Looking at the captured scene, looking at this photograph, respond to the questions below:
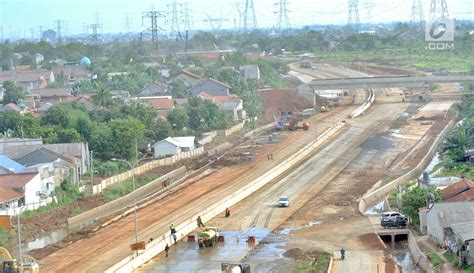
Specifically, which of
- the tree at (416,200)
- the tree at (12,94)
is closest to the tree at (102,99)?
the tree at (12,94)

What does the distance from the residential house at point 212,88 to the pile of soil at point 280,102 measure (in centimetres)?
204

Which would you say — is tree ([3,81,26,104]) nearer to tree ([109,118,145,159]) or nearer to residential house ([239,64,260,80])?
residential house ([239,64,260,80])

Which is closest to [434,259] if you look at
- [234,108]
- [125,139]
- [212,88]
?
[125,139]

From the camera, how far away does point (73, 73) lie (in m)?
66.8

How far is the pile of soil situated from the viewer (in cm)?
5200

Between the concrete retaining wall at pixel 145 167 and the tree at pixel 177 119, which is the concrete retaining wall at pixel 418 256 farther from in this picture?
the tree at pixel 177 119

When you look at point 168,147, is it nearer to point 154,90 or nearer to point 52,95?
point 52,95

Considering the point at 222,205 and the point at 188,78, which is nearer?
the point at 222,205

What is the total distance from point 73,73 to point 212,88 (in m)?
15.7

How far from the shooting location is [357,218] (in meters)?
26.1

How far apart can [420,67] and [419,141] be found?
33.0 metres

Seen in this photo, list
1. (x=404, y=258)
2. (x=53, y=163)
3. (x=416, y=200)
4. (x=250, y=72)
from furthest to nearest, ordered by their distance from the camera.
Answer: (x=250, y=72) → (x=53, y=163) → (x=416, y=200) → (x=404, y=258)

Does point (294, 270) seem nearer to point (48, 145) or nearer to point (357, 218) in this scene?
point (357, 218)

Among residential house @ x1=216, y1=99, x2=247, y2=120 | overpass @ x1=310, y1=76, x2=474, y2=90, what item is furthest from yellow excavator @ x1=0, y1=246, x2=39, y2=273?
overpass @ x1=310, y1=76, x2=474, y2=90
